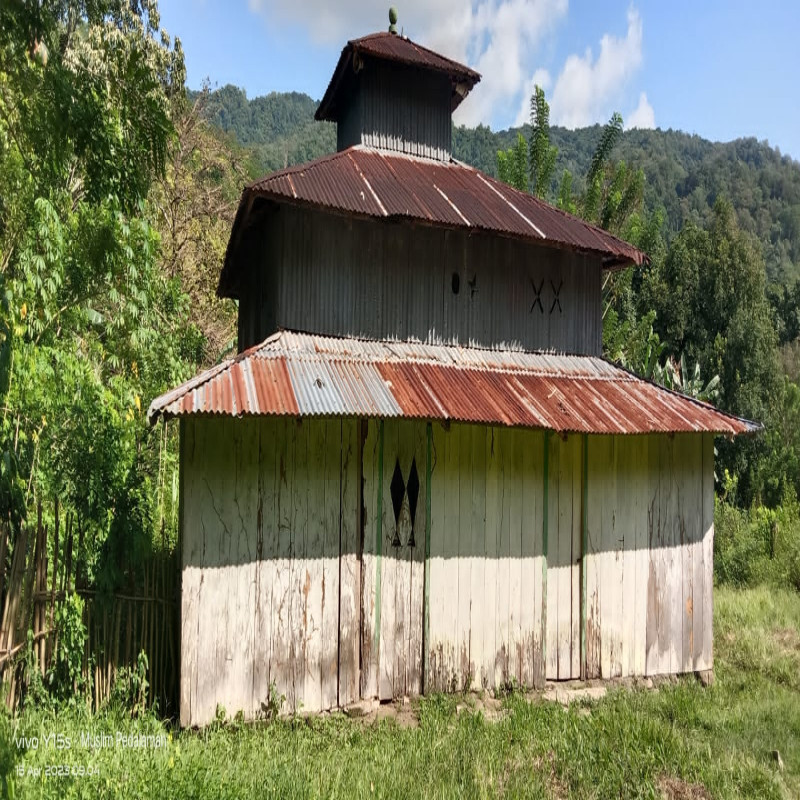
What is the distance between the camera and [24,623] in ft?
17.3

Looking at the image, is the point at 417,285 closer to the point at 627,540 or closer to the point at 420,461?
the point at 420,461

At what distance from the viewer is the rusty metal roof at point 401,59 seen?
8133 mm

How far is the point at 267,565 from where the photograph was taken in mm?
5707

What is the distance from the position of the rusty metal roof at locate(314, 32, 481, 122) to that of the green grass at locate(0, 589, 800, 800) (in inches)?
328

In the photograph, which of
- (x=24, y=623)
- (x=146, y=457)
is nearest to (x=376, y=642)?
(x=24, y=623)

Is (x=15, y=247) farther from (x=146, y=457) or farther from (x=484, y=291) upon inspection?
(x=484, y=291)

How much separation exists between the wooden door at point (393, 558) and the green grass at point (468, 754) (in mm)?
482

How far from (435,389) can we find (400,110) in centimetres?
481

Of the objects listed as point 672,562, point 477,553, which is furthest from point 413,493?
point 672,562

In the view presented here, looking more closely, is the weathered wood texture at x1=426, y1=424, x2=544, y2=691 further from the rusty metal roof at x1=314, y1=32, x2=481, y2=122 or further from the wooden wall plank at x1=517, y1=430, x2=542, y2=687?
the rusty metal roof at x1=314, y1=32, x2=481, y2=122

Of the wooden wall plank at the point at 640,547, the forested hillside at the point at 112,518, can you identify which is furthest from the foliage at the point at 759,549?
the wooden wall plank at the point at 640,547

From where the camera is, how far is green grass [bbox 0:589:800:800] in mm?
4281

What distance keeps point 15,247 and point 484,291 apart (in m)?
6.51

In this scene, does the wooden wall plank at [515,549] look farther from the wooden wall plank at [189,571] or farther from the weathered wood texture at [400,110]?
the weathered wood texture at [400,110]
